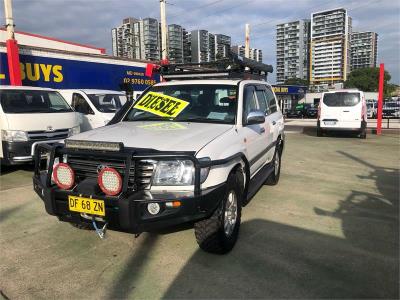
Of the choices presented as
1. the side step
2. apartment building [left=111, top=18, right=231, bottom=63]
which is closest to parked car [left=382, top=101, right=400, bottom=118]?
apartment building [left=111, top=18, right=231, bottom=63]

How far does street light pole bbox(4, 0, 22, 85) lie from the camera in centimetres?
1107

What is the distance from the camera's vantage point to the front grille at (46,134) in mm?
6816

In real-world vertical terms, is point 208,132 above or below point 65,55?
below

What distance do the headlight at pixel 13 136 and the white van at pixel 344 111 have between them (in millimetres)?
11083

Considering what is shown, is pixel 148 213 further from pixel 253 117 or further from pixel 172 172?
pixel 253 117

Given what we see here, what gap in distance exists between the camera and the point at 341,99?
13570 millimetres

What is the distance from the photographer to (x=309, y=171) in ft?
24.8

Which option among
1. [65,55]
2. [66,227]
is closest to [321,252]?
[66,227]

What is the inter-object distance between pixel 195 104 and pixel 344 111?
10.7 metres

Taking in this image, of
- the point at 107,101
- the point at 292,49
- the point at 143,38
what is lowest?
the point at 107,101

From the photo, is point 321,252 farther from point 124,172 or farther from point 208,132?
point 124,172

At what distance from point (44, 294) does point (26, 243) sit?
1187 mm

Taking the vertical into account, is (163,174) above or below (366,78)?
below

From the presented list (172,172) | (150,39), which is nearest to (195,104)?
(172,172)
